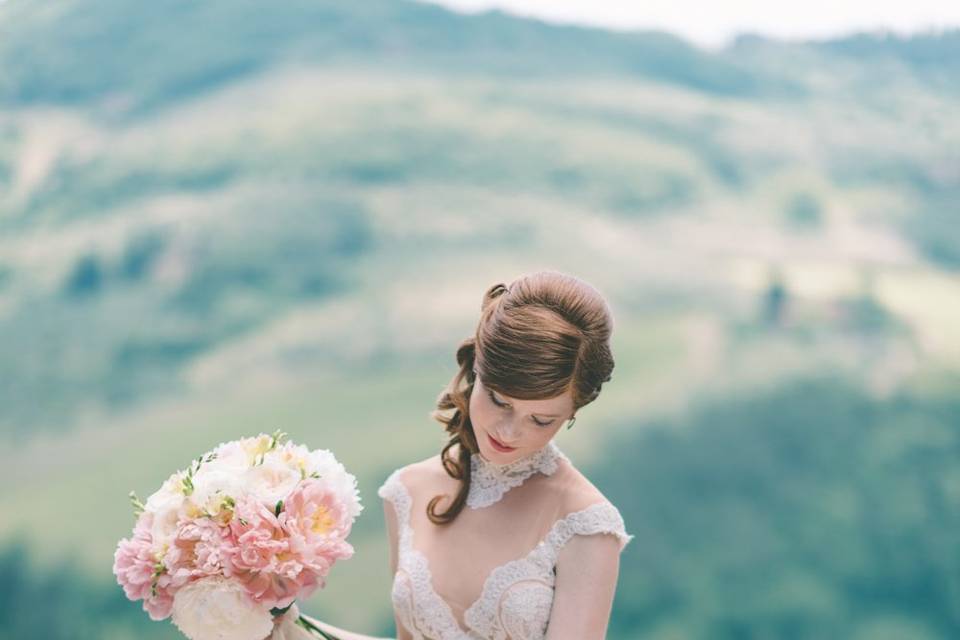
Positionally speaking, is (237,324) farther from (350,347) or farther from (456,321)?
(456,321)

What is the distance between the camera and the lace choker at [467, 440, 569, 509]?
1.99m

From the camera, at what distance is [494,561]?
6.34 ft

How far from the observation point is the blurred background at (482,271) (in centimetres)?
636

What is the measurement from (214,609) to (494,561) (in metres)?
0.56

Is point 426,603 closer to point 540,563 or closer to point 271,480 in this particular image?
point 540,563

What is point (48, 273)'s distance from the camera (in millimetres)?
7273

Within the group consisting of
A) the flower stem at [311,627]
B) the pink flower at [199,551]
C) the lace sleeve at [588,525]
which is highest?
the lace sleeve at [588,525]

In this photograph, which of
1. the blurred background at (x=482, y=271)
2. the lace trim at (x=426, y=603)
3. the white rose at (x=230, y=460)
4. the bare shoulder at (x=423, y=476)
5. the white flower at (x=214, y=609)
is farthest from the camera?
the blurred background at (x=482, y=271)

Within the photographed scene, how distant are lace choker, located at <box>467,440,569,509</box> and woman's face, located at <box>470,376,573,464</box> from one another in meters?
0.11

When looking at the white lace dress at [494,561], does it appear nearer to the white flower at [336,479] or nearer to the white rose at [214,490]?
the white flower at [336,479]

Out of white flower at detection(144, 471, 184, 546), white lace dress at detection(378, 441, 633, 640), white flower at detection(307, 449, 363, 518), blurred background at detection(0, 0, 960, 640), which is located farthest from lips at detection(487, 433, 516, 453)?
blurred background at detection(0, 0, 960, 640)

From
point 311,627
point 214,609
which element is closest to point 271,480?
point 214,609

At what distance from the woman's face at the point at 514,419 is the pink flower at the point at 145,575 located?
62cm

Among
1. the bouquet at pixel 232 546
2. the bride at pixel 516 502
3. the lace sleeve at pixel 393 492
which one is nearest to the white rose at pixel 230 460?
the bouquet at pixel 232 546
